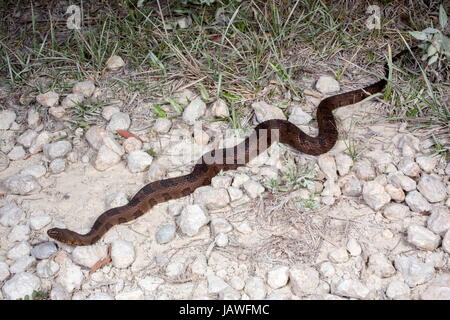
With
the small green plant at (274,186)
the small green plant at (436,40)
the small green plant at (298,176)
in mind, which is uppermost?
the small green plant at (436,40)

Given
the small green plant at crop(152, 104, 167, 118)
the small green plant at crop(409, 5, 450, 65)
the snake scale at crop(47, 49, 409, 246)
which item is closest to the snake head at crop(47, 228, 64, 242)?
the snake scale at crop(47, 49, 409, 246)

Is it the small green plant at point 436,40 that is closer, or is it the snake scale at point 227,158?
the snake scale at point 227,158

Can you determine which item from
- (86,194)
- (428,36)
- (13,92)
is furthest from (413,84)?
(13,92)

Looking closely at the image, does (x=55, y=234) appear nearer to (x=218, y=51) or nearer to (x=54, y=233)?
(x=54, y=233)

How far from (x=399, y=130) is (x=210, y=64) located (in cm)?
208

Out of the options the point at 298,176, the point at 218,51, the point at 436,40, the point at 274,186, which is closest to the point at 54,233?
the point at 274,186

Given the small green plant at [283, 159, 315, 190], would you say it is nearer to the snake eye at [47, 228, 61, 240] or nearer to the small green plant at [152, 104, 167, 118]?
the small green plant at [152, 104, 167, 118]

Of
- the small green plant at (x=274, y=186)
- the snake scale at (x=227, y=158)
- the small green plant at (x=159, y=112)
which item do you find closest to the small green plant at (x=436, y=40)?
the snake scale at (x=227, y=158)

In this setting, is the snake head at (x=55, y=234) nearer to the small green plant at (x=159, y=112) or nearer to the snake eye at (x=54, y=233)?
the snake eye at (x=54, y=233)

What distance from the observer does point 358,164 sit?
4.85 m

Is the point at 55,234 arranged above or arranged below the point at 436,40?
below

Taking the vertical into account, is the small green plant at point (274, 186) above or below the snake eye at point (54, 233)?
above

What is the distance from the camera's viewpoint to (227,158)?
5176 mm

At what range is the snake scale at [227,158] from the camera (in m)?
4.58
